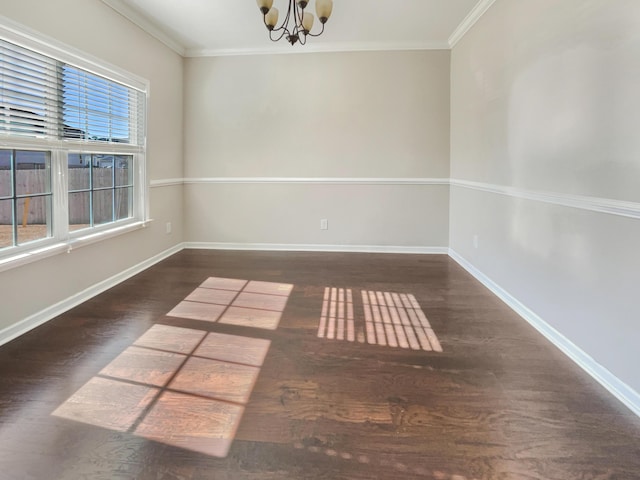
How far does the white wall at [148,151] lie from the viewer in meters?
2.68

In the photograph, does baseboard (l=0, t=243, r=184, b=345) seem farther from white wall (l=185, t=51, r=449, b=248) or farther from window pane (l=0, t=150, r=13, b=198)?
white wall (l=185, t=51, r=449, b=248)

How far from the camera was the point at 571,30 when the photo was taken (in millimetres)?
2418

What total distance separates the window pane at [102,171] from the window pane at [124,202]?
18 cm

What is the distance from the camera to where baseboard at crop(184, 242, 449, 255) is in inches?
210

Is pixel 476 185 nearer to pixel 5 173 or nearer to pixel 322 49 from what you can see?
pixel 322 49

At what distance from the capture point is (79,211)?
3.38 meters

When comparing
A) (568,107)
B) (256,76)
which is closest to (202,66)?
(256,76)

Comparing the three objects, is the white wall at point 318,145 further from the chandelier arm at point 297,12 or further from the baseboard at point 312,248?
the chandelier arm at point 297,12

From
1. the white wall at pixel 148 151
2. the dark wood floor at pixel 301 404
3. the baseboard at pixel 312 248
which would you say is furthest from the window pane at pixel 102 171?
the baseboard at pixel 312 248

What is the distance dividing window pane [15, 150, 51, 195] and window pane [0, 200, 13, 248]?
0.12 meters

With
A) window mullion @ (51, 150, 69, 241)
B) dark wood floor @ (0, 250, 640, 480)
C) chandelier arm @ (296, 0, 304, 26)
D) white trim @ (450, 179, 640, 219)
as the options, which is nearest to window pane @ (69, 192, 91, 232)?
window mullion @ (51, 150, 69, 241)

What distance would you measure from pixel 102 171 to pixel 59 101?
823 mm

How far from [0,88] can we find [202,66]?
10.3 feet

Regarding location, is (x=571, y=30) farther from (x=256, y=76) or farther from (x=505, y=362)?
(x=256, y=76)
